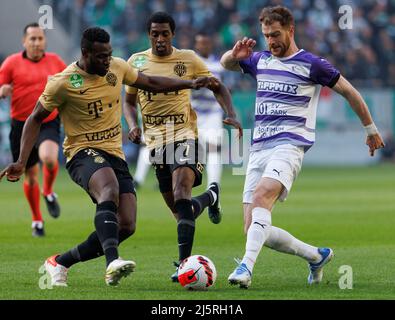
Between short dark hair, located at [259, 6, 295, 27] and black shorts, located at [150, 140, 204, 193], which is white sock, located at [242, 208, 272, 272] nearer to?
black shorts, located at [150, 140, 204, 193]

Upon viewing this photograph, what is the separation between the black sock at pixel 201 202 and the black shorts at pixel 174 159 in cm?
35

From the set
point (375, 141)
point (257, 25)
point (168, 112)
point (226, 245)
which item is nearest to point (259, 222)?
point (375, 141)

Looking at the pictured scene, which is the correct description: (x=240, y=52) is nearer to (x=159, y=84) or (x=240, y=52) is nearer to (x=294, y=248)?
(x=159, y=84)

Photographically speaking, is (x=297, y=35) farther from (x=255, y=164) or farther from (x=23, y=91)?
(x=255, y=164)

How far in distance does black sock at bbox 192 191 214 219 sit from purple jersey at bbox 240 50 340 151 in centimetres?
141

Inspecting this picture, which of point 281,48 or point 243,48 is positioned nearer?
point 281,48

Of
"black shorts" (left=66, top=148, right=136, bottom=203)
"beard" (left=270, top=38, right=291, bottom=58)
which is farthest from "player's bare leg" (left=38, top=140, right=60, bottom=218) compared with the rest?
"beard" (left=270, top=38, right=291, bottom=58)

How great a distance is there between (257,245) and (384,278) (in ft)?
4.71

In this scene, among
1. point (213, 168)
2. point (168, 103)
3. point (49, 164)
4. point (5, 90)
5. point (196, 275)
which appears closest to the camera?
point (196, 275)

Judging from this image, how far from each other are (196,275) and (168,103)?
2.31m

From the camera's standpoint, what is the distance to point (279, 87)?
9414 millimetres

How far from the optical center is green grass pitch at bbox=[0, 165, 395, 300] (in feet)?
28.6
